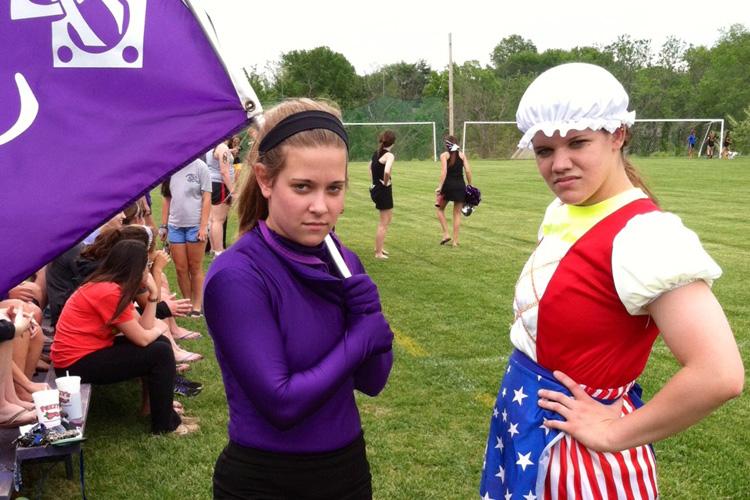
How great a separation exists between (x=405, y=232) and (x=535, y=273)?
38.5 ft

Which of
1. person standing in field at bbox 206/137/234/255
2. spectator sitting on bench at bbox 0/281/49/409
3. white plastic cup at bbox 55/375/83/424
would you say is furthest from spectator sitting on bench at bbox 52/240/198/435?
person standing in field at bbox 206/137/234/255

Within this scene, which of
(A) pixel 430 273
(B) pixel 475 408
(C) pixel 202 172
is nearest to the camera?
(B) pixel 475 408

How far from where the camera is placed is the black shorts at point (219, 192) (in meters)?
9.78

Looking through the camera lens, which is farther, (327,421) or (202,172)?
(202,172)

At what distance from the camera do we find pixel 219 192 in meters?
9.95

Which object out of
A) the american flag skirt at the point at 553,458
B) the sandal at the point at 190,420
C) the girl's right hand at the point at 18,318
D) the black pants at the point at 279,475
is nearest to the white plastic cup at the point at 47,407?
the girl's right hand at the point at 18,318

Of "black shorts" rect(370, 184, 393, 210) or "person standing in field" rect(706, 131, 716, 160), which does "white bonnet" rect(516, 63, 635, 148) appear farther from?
"person standing in field" rect(706, 131, 716, 160)

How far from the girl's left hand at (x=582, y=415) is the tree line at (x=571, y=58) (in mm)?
42616

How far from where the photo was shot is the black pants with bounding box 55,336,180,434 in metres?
4.88

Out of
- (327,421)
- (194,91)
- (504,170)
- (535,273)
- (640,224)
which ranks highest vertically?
(194,91)

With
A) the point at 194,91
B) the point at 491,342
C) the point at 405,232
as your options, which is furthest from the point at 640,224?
the point at 405,232

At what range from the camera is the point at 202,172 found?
7629mm

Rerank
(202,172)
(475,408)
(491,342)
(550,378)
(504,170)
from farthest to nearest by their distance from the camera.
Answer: (504,170)
(202,172)
(491,342)
(475,408)
(550,378)

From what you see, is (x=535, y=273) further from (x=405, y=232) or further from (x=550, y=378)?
(x=405, y=232)
